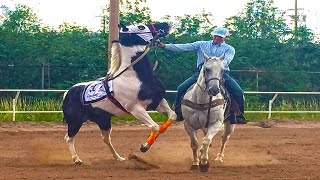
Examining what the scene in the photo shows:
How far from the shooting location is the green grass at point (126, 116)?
22016mm

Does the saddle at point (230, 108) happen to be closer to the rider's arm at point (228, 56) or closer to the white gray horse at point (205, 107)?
the white gray horse at point (205, 107)

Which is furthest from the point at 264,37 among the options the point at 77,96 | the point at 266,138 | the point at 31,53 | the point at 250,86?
the point at 77,96

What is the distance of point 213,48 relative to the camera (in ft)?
39.1

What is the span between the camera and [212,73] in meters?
10.8

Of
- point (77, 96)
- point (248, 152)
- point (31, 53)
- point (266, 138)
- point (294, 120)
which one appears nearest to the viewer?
point (77, 96)

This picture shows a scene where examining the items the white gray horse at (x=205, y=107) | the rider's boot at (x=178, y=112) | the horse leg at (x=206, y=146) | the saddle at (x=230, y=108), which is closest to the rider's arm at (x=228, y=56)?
the saddle at (x=230, y=108)

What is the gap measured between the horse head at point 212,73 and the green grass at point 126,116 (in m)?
11.1

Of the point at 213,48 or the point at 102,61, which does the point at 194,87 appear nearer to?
the point at 213,48

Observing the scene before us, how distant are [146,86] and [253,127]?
9.83 m

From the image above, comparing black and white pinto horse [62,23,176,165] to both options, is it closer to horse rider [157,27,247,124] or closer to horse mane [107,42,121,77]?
horse mane [107,42,121,77]

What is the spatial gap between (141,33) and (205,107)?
1801 millimetres

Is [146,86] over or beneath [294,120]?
over

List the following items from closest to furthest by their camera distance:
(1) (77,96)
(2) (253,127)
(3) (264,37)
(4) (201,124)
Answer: (4) (201,124), (1) (77,96), (2) (253,127), (3) (264,37)

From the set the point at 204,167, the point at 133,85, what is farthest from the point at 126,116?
the point at 204,167
